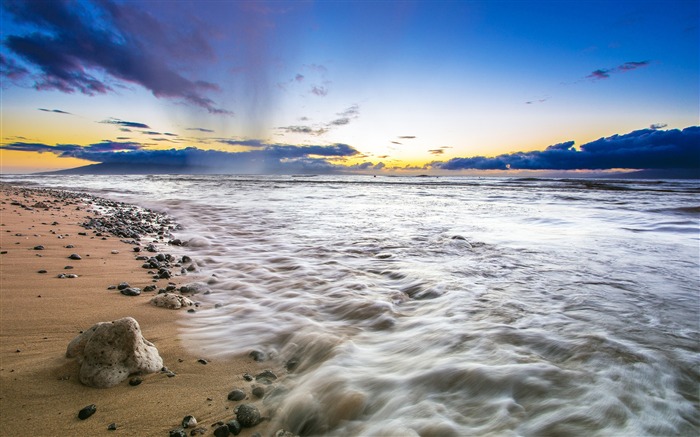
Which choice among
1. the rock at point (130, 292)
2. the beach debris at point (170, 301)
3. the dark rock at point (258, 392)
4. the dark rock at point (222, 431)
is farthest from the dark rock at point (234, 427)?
the rock at point (130, 292)

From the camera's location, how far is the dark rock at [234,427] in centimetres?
191

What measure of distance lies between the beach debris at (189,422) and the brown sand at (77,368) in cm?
4

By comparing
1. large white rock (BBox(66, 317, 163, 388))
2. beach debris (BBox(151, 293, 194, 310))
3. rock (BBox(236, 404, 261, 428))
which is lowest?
rock (BBox(236, 404, 261, 428))

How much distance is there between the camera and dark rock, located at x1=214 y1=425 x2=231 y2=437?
6.11 feet

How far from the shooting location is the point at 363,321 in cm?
358

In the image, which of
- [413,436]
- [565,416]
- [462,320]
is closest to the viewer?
[413,436]

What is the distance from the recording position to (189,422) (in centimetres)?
193

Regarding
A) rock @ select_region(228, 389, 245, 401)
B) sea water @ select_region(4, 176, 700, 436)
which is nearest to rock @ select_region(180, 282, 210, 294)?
sea water @ select_region(4, 176, 700, 436)

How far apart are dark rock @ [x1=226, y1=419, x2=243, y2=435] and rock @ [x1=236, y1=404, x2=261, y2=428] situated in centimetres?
3

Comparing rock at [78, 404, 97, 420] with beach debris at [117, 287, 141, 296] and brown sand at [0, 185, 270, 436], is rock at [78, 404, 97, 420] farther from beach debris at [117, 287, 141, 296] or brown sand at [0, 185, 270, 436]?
beach debris at [117, 287, 141, 296]

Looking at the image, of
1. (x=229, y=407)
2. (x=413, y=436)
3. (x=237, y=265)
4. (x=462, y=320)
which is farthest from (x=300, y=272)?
(x=413, y=436)

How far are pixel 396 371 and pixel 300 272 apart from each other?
282 cm

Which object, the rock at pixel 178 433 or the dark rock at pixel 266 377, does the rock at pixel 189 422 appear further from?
the dark rock at pixel 266 377

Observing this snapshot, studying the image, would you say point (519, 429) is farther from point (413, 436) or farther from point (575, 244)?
point (575, 244)
